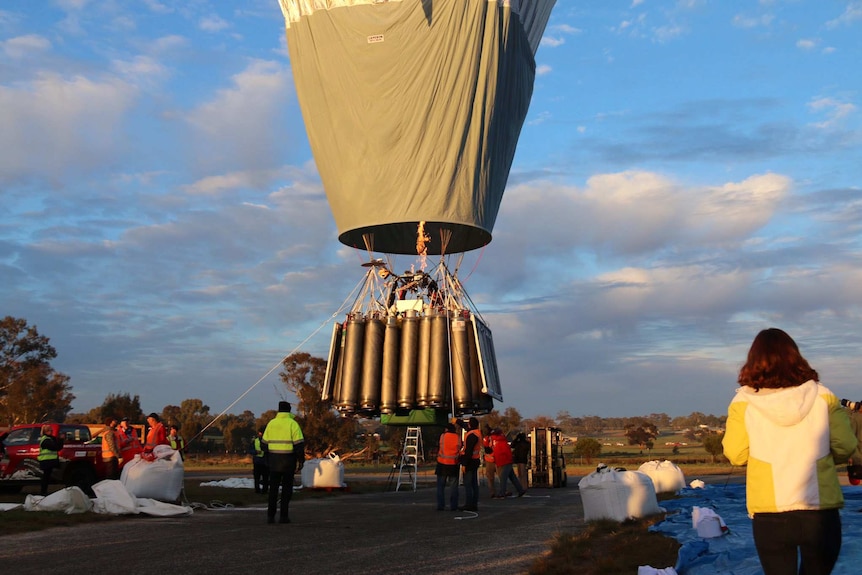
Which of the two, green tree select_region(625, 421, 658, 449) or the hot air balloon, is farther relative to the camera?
green tree select_region(625, 421, 658, 449)

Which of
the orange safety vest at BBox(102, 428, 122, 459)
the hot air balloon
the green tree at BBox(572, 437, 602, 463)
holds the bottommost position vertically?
the green tree at BBox(572, 437, 602, 463)

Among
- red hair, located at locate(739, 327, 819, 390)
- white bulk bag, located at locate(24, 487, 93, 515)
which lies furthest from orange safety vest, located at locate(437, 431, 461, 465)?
red hair, located at locate(739, 327, 819, 390)

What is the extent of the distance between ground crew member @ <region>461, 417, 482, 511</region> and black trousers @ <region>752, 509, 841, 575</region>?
32.4 ft

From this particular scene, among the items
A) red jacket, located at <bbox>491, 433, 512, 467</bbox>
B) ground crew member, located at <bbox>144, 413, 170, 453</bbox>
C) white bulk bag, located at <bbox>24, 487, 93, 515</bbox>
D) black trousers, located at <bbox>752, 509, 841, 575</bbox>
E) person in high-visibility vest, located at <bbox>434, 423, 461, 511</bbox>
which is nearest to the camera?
black trousers, located at <bbox>752, 509, 841, 575</bbox>

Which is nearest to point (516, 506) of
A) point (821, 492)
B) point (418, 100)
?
point (418, 100)

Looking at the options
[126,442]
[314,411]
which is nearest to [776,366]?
[126,442]

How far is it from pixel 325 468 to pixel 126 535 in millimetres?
10168

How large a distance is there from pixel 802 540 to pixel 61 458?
14.3 metres

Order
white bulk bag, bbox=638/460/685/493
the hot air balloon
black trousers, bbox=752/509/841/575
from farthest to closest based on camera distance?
the hot air balloon
white bulk bag, bbox=638/460/685/493
black trousers, bbox=752/509/841/575

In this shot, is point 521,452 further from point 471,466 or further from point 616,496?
point 616,496

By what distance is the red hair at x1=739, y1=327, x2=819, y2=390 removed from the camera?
373 centimetres

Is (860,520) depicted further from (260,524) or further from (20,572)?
(20,572)

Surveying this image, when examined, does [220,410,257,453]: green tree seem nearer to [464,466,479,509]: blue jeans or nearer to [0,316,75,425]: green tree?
[0,316,75,425]: green tree

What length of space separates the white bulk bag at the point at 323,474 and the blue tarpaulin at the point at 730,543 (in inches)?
372
